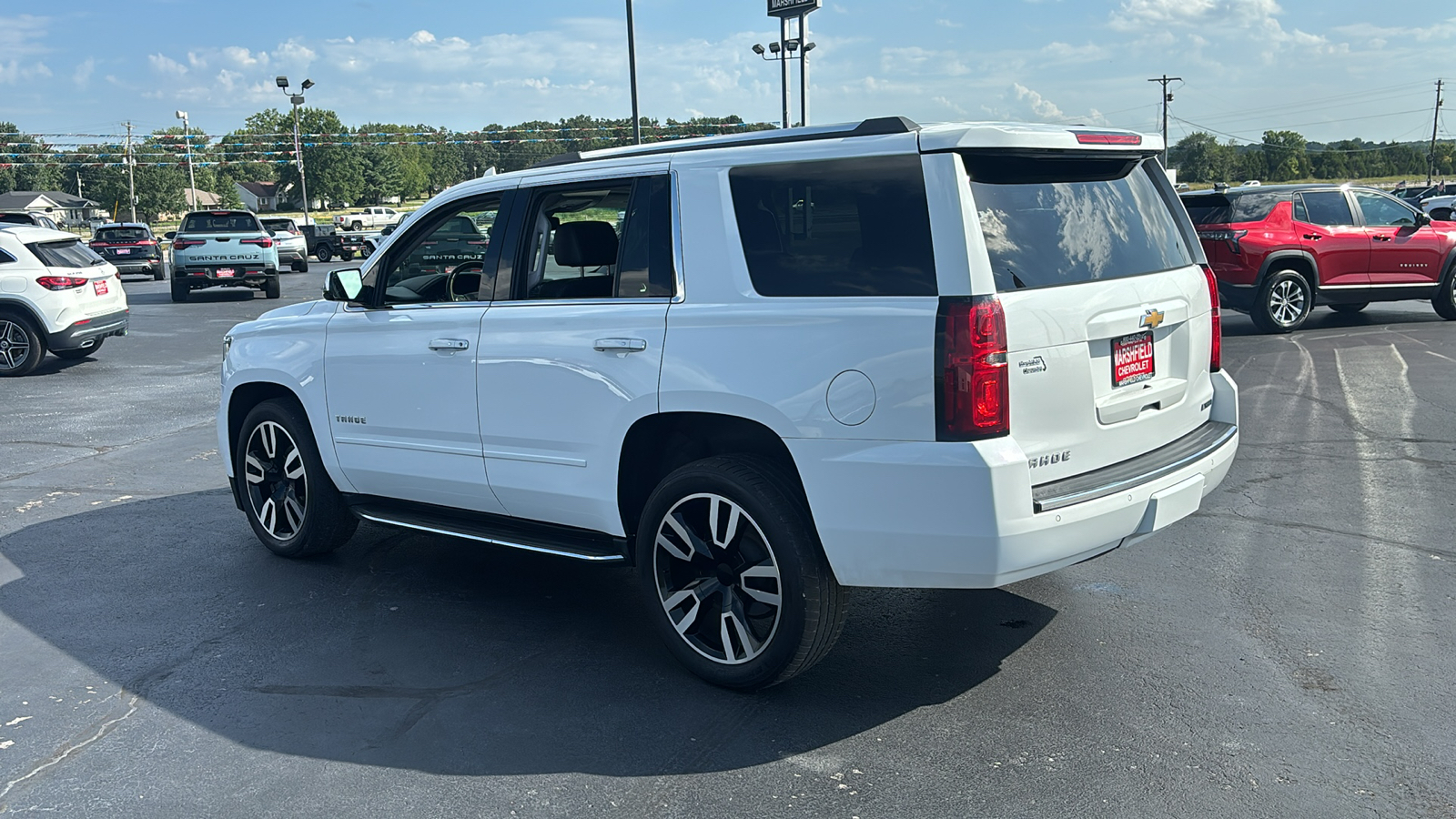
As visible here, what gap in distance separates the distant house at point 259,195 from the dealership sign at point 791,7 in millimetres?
166952

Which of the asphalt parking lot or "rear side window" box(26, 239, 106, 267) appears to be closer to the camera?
the asphalt parking lot

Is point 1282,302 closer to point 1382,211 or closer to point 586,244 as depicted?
point 1382,211

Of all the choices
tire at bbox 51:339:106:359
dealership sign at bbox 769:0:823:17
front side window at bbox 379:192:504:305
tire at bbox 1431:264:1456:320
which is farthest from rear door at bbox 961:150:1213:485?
dealership sign at bbox 769:0:823:17

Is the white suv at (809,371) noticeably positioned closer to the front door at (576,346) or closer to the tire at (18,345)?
the front door at (576,346)

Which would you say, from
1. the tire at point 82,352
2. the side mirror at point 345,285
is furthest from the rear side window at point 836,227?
the tire at point 82,352

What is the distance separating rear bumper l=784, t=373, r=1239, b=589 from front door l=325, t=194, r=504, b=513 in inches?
70.0

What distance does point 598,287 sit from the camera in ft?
15.2

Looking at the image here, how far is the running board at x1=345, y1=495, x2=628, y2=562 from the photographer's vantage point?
462cm

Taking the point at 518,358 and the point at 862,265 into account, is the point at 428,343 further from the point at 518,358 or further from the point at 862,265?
the point at 862,265

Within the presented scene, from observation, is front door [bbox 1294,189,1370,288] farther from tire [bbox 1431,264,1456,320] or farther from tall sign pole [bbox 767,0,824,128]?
tall sign pole [bbox 767,0,824,128]

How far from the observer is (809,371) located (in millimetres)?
3840

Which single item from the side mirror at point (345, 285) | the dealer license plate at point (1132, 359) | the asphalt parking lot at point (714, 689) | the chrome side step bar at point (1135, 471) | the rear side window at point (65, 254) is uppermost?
the rear side window at point (65, 254)

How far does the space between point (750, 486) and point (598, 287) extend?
3.73 ft

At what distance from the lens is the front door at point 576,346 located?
14.3 ft
